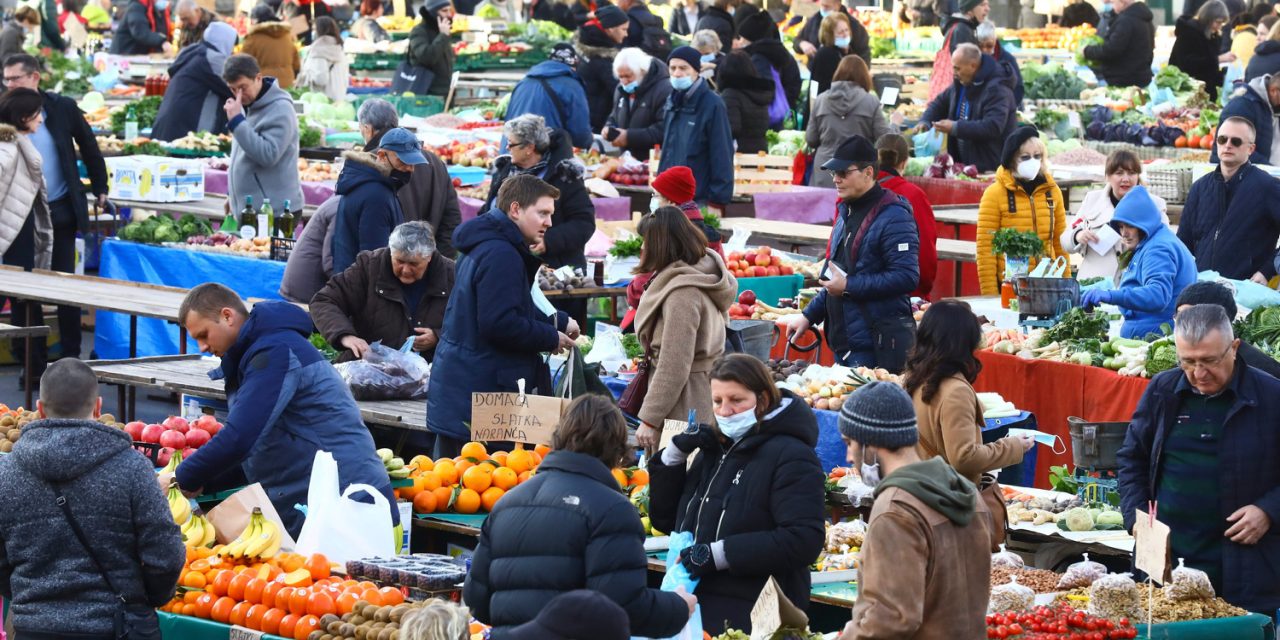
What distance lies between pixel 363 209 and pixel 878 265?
2812 mm

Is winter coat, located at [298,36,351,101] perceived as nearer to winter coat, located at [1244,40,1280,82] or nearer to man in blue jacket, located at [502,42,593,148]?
man in blue jacket, located at [502,42,593,148]

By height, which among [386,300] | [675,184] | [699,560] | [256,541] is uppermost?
[675,184]

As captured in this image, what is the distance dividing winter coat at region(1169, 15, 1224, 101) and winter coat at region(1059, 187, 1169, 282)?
382 inches

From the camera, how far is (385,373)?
9.06 metres

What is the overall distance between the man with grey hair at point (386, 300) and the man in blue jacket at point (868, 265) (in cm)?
192

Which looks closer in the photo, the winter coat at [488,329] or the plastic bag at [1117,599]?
the plastic bag at [1117,599]

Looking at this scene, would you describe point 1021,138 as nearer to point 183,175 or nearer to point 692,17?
point 183,175

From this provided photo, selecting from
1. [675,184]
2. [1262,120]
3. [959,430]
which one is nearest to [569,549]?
[959,430]

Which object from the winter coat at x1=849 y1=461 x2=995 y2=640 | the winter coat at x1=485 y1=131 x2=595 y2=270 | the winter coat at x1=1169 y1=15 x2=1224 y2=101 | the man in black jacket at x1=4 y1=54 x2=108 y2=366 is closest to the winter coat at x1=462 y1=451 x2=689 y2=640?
the winter coat at x1=849 y1=461 x2=995 y2=640

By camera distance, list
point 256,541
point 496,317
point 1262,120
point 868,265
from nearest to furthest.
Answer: point 256,541
point 496,317
point 868,265
point 1262,120

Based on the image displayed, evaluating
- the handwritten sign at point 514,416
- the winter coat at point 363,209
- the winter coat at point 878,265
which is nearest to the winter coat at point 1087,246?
the winter coat at point 878,265

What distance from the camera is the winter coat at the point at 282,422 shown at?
668 centimetres

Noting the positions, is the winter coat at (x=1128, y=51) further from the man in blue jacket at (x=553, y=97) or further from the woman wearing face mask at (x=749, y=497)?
the woman wearing face mask at (x=749, y=497)

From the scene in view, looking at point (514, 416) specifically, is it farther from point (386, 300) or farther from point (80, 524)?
point (80, 524)
